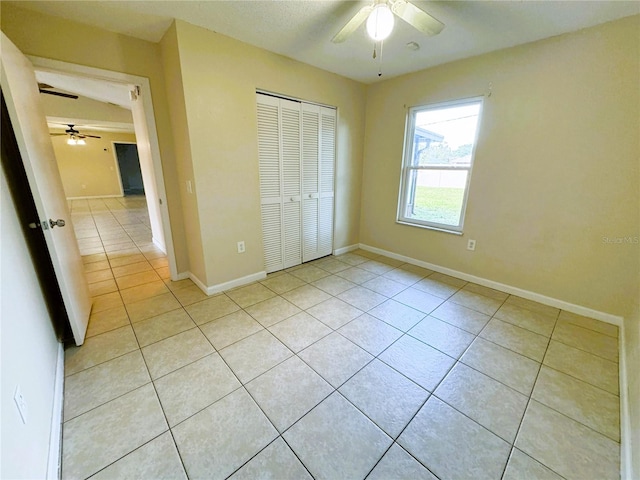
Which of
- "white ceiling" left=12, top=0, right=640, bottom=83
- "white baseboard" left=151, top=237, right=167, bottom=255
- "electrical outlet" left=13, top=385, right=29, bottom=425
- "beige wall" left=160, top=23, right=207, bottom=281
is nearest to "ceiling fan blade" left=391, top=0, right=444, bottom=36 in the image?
"white ceiling" left=12, top=0, right=640, bottom=83

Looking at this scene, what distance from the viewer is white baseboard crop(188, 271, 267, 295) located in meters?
2.64

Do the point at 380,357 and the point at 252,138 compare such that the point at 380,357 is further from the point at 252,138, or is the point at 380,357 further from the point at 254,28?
the point at 254,28

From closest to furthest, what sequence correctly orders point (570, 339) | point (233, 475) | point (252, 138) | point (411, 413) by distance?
1. point (233, 475)
2. point (411, 413)
3. point (570, 339)
4. point (252, 138)

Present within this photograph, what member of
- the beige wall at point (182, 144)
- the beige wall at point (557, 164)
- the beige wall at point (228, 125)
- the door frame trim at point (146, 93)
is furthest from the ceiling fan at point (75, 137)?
the beige wall at point (557, 164)

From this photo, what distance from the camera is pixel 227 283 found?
8.96 feet

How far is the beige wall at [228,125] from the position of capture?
2.20 metres

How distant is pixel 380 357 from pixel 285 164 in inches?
87.1

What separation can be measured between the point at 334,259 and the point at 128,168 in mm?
10784

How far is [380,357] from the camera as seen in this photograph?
1806 mm

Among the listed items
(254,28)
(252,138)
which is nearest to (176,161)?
(252,138)

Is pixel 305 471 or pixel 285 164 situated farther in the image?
pixel 285 164

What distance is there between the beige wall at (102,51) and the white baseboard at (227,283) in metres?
0.51

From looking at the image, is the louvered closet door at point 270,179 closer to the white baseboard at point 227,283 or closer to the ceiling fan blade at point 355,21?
the white baseboard at point 227,283

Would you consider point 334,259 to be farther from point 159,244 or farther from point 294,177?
point 159,244
